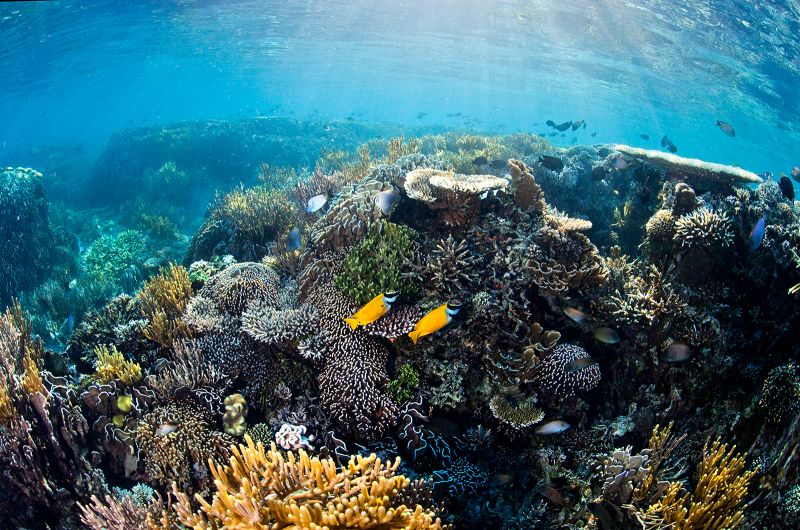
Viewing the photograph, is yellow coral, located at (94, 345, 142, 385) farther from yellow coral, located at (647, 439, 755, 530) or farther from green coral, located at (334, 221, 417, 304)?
yellow coral, located at (647, 439, 755, 530)

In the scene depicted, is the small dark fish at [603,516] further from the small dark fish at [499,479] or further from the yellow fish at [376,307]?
the yellow fish at [376,307]

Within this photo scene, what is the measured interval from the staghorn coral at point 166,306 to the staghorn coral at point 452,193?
3.82m

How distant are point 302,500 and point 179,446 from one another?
2476 millimetres

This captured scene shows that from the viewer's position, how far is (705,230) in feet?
15.9

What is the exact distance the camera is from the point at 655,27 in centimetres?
2275

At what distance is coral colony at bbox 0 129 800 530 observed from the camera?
377 centimetres

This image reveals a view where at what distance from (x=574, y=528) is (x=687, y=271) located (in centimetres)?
342

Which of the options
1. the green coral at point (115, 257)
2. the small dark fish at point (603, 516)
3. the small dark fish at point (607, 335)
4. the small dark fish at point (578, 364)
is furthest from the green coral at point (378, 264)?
the green coral at point (115, 257)

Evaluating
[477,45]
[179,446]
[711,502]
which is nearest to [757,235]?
[711,502]

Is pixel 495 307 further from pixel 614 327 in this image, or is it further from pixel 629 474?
pixel 629 474

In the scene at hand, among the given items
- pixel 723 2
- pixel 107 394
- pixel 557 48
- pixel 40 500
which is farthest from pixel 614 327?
pixel 557 48

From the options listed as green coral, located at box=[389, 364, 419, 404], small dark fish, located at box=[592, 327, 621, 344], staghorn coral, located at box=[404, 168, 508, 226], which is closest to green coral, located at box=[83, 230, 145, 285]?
staghorn coral, located at box=[404, 168, 508, 226]

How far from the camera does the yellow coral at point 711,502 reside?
313 cm

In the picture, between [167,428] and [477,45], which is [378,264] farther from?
[477,45]
